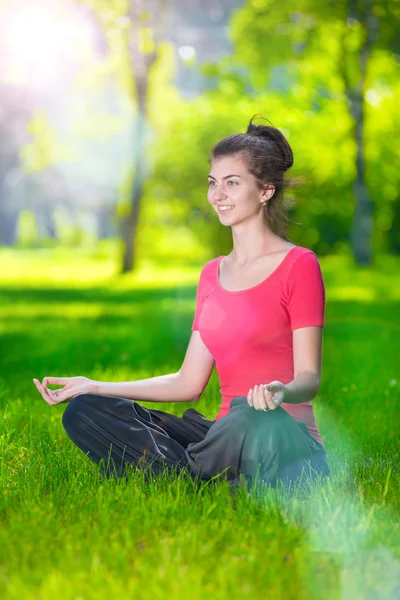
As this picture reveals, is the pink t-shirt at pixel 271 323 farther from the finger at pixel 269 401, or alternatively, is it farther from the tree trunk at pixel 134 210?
the tree trunk at pixel 134 210

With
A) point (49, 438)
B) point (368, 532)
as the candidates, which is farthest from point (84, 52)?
point (368, 532)

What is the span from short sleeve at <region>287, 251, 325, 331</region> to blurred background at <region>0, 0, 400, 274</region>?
56.3 feet

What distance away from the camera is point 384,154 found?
3027 cm

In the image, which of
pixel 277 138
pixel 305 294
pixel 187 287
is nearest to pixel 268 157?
pixel 277 138

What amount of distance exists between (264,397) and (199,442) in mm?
627

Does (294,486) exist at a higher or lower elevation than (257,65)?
lower

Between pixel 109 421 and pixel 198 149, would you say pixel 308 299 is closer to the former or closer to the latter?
pixel 109 421

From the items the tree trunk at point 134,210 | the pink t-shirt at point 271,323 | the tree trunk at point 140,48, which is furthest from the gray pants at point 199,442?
the tree trunk at point 134,210

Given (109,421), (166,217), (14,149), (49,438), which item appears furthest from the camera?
(14,149)

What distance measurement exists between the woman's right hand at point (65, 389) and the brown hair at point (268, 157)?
1078mm

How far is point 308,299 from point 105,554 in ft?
4.37

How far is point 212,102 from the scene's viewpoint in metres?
29.9

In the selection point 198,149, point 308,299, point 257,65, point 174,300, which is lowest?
point 174,300

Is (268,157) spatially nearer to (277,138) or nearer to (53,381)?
(277,138)
